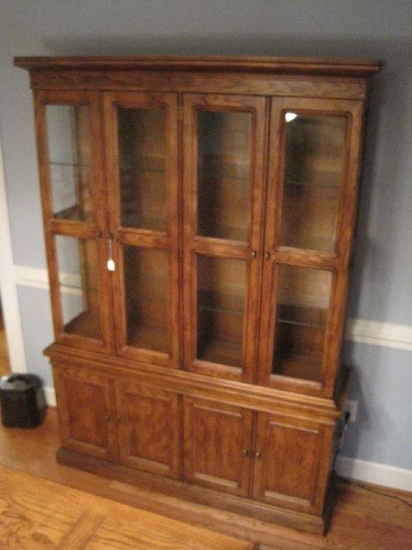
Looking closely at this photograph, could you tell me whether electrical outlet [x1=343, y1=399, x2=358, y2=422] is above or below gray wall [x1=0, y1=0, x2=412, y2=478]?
below

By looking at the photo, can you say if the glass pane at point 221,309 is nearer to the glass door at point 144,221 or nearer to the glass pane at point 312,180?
the glass door at point 144,221

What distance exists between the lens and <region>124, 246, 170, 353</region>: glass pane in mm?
2211

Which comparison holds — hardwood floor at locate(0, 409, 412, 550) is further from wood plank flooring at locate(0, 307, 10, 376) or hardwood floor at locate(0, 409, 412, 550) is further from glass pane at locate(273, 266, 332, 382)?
wood plank flooring at locate(0, 307, 10, 376)

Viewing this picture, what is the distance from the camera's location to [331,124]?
5.94ft

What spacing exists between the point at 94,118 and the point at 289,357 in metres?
1.23

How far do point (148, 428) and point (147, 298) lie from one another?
0.61 m

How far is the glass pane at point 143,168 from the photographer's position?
202cm

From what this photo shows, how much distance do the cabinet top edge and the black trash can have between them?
1671mm

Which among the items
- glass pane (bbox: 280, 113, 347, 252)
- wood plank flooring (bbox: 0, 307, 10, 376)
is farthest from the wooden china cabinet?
wood plank flooring (bbox: 0, 307, 10, 376)

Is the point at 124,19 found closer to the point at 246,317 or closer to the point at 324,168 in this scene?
the point at 324,168

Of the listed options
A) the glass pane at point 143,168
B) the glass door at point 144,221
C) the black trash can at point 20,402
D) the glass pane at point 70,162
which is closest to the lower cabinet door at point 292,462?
the glass door at point 144,221

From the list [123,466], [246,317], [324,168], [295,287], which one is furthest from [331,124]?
[123,466]

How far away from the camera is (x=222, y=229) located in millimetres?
2059

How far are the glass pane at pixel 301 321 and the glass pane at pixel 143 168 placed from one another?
55 centimetres
